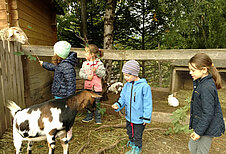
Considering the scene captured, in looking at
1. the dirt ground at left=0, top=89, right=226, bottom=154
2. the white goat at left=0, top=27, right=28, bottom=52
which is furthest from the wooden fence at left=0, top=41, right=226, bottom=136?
the dirt ground at left=0, top=89, right=226, bottom=154

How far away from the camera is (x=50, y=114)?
6.94ft

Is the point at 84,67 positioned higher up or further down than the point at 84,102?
higher up

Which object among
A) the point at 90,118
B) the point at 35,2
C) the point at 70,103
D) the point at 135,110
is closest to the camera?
the point at 70,103

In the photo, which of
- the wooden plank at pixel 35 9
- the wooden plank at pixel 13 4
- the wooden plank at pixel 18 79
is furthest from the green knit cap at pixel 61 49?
the wooden plank at pixel 35 9

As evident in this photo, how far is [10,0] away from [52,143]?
466 cm

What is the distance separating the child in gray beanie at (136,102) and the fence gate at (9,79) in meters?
2.45

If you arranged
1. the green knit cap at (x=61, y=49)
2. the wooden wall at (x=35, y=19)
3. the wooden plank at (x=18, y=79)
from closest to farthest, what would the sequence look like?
the green knit cap at (x=61, y=49) → the wooden plank at (x=18, y=79) → the wooden wall at (x=35, y=19)

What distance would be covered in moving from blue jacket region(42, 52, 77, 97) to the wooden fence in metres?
1.15

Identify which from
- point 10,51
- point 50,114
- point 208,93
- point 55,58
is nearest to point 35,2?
point 10,51

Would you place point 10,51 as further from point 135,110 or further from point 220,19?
point 220,19

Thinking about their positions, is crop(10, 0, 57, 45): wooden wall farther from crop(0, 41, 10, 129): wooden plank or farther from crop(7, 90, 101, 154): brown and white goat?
crop(7, 90, 101, 154): brown and white goat

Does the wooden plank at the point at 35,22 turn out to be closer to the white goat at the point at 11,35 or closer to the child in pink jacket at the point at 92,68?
the white goat at the point at 11,35

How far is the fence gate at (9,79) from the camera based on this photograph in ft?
11.3

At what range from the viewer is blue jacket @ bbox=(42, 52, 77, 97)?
9.17ft
